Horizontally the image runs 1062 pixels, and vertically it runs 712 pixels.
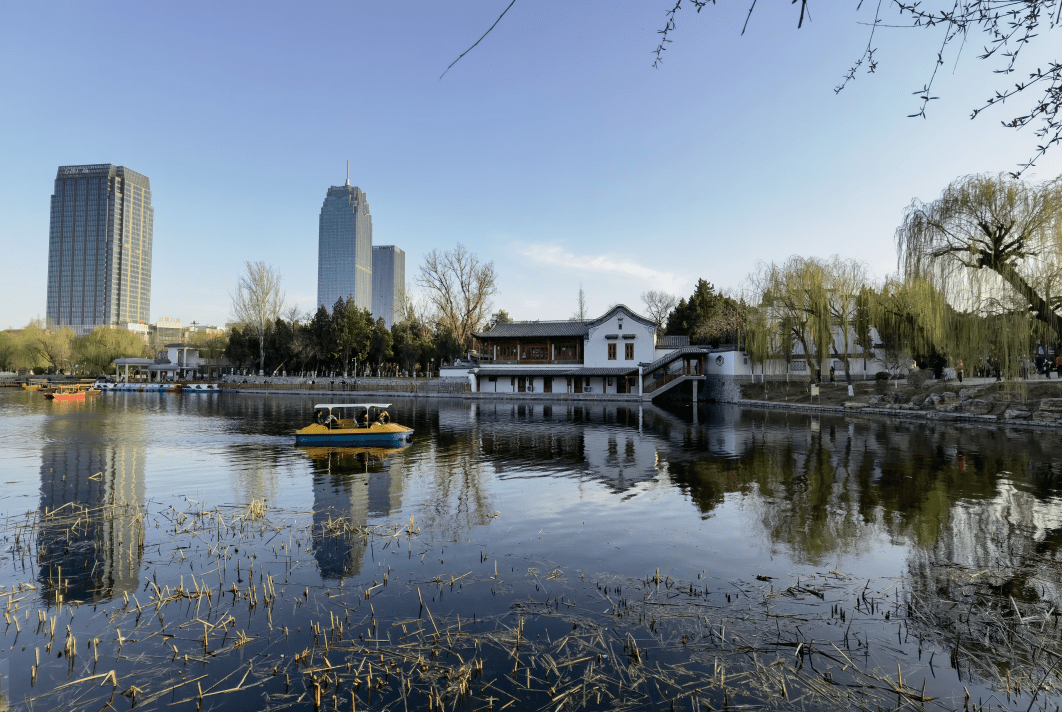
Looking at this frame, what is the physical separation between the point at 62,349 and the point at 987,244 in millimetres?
97905

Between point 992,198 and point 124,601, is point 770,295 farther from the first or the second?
point 124,601

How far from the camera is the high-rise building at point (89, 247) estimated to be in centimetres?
14800

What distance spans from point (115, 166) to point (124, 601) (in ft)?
624

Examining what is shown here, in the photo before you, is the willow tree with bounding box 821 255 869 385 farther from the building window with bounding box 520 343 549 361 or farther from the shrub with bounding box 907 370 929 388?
the building window with bounding box 520 343 549 361

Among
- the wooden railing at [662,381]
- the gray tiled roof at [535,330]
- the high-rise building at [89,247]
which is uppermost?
the high-rise building at [89,247]

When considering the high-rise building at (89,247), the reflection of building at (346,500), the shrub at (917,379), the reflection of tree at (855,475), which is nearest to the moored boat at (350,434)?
the reflection of building at (346,500)

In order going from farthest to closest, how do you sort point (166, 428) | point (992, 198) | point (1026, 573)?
point (166, 428) < point (992, 198) < point (1026, 573)

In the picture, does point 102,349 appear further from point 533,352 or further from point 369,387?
point 533,352

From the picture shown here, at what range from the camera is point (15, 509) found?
11086mm

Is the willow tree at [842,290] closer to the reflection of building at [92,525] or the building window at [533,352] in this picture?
the building window at [533,352]

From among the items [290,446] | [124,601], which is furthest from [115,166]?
[124,601]

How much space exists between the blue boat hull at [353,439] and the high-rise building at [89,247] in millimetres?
164402

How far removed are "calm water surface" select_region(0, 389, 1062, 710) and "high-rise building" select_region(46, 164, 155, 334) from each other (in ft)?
555

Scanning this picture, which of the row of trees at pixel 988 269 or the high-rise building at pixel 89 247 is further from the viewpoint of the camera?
the high-rise building at pixel 89 247
